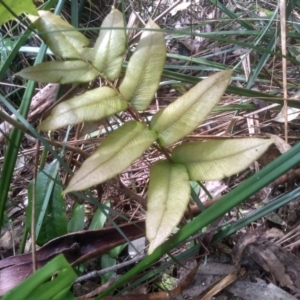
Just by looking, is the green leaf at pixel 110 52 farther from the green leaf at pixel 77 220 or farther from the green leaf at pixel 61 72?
the green leaf at pixel 77 220

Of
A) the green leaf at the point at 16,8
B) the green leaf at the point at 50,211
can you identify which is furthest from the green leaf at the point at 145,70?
the green leaf at the point at 50,211

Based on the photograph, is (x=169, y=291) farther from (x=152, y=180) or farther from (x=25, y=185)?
(x=25, y=185)

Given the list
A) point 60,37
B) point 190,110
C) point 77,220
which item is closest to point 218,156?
point 190,110

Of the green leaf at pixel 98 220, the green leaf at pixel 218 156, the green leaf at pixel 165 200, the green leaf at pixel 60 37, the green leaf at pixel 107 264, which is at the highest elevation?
the green leaf at pixel 60 37

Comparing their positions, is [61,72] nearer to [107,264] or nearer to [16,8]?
[16,8]

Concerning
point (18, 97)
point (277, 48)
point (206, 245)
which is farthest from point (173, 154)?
point (18, 97)

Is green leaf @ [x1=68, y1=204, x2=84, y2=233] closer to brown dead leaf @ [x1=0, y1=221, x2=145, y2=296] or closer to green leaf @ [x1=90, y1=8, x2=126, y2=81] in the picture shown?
brown dead leaf @ [x1=0, y1=221, x2=145, y2=296]
